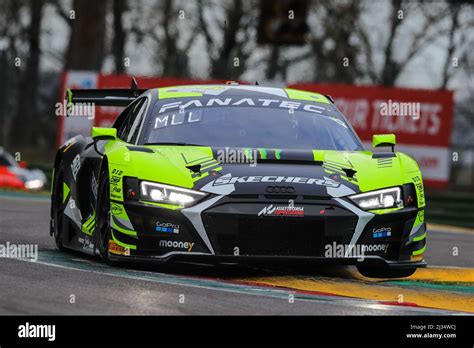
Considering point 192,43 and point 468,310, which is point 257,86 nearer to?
point 468,310

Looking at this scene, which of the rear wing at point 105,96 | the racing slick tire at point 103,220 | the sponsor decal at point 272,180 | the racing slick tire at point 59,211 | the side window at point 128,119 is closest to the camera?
the sponsor decal at point 272,180

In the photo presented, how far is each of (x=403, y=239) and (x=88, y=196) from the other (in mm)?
2571

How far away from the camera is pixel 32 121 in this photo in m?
50.0

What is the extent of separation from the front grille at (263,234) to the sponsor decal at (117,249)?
0.59 meters

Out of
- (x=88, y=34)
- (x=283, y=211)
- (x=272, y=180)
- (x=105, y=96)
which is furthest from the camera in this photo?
(x=88, y=34)

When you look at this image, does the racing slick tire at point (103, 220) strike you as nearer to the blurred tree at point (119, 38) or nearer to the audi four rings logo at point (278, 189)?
the audi four rings logo at point (278, 189)

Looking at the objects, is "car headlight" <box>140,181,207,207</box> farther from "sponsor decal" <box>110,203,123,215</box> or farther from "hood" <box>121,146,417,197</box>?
"sponsor decal" <box>110,203,123,215</box>

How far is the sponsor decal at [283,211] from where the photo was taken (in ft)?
26.8

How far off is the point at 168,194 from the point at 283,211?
0.76 meters

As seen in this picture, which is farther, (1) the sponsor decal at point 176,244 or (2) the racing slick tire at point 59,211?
(2) the racing slick tire at point 59,211

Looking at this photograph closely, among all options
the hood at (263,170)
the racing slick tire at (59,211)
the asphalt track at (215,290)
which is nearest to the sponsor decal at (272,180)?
the hood at (263,170)

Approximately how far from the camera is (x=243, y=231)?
8195mm
